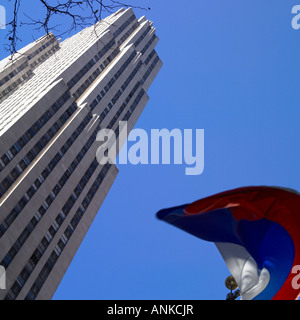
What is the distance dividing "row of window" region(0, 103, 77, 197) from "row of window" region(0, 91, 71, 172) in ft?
4.02

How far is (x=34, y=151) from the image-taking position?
155 feet

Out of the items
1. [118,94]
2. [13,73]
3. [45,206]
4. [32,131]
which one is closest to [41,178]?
[45,206]

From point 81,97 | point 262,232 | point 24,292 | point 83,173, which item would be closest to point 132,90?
point 81,97

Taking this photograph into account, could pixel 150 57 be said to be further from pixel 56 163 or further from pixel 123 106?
pixel 56 163

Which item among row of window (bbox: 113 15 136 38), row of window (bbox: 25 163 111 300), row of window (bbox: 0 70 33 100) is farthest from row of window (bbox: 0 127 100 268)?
row of window (bbox: 113 15 136 38)

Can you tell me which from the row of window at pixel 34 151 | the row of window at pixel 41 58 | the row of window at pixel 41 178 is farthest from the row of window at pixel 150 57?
the row of window at pixel 34 151

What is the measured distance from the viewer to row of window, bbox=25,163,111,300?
40.6 meters

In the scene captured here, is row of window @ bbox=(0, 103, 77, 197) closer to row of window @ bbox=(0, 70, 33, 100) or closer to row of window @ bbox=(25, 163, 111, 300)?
row of window @ bbox=(25, 163, 111, 300)

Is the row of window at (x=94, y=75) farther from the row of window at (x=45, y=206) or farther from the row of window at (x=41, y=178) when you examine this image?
the row of window at (x=45, y=206)

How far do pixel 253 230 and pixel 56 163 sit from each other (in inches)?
1598

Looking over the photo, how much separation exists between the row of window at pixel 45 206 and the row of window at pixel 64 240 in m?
2.39

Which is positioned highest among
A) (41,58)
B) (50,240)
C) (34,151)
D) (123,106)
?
(41,58)

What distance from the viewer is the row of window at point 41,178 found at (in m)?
39.0

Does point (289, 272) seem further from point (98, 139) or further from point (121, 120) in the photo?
point (121, 120)
